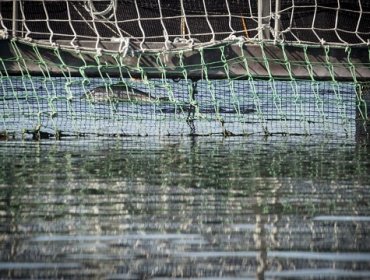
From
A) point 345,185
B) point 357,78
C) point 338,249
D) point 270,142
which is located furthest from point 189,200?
point 357,78

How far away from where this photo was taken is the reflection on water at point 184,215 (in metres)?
4.50

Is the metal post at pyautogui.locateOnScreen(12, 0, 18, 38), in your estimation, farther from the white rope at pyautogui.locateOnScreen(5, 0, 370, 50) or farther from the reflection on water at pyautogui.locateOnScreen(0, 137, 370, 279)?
the reflection on water at pyautogui.locateOnScreen(0, 137, 370, 279)

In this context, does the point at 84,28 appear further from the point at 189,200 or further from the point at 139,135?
the point at 189,200

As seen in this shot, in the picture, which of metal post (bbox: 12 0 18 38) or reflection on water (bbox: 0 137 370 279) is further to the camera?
metal post (bbox: 12 0 18 38)

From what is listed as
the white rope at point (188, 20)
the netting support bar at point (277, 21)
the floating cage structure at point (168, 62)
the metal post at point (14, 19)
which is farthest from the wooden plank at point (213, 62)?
the white rope at point (188, 20)

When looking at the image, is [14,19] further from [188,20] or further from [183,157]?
[183,157]

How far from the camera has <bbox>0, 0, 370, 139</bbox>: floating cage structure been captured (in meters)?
12.9

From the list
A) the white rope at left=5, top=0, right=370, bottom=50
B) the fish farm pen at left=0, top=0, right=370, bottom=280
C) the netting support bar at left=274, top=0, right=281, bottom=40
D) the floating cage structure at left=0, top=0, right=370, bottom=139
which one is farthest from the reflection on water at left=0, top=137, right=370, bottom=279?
the white rope at left=5, top=0, right=370, bottom=50

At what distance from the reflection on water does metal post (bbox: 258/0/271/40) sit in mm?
3495

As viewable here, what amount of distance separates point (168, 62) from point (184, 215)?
7307mm

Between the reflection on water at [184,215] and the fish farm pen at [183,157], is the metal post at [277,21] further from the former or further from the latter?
the reflection on water at [184,215]

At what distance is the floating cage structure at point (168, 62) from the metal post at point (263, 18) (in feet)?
0.04

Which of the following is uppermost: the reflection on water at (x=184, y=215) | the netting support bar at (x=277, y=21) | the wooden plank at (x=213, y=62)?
the netting support bar at (x=277, y=21)

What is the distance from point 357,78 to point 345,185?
6.19 meters
